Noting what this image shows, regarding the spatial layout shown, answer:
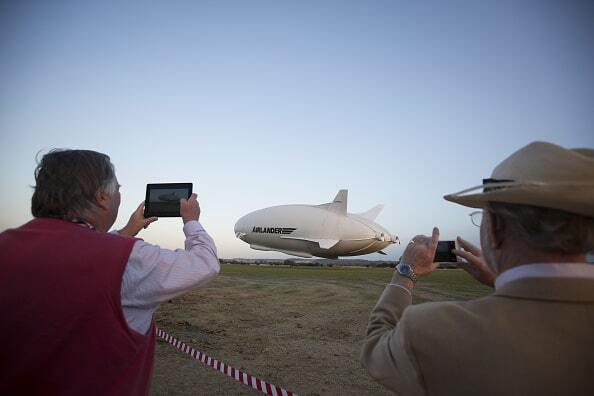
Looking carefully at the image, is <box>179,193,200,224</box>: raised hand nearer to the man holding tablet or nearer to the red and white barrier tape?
the man holding tablet

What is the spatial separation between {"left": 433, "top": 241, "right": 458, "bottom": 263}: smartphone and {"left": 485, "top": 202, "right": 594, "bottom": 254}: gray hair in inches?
44.2

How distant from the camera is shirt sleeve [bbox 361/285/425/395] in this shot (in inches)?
58.7

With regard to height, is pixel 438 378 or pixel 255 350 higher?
pixel 438 378

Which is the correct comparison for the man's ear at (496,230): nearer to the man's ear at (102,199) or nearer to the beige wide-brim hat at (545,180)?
the beige wide-brim hat at (545,180)

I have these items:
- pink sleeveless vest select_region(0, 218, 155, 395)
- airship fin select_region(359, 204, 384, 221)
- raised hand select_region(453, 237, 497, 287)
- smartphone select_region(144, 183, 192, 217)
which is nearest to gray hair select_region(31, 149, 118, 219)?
pink sleeveless vest select_region(0, 218, 155, 395)

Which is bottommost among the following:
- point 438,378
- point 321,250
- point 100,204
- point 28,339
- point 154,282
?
point 321,250

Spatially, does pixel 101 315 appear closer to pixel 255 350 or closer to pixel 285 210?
pixel 255 350

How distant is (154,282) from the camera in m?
1.87

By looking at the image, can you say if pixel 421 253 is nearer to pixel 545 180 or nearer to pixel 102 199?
pixel 545 180

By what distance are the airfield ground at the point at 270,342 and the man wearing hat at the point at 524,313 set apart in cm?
506

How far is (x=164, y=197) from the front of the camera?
2.88m

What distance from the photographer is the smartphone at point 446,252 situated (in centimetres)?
268

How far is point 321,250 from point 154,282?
1267 inches

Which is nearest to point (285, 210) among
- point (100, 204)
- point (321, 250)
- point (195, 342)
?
point (321, 250)
